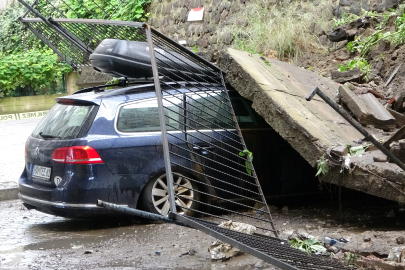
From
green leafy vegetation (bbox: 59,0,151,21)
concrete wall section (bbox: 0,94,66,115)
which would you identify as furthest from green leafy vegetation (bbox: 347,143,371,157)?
concrete wall section (bbox: 0,94,66,115)

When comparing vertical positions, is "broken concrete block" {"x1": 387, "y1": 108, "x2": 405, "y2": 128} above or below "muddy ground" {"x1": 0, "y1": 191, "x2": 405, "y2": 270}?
above

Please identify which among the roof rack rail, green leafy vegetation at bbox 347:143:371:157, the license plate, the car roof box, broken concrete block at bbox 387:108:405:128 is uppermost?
the car roof box

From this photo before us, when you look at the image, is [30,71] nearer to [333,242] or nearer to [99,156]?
[99,156]

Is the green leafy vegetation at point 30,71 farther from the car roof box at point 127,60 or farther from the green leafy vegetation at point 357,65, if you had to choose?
the car roof box at point 127,60

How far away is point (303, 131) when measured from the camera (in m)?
5.59

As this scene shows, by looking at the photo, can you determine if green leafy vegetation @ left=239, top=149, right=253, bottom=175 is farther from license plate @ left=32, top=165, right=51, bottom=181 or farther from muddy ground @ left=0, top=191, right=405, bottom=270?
license plate @ left=32, top=165, right=51, bottom=181

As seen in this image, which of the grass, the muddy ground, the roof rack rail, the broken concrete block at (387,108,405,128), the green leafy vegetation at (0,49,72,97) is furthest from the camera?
the green leafy vegetation at (0,49,72,97)

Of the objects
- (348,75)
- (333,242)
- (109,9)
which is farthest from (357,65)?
(109,9)

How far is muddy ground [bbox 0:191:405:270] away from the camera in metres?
4.79

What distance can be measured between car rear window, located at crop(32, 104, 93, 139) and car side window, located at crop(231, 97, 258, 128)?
1.76 metres

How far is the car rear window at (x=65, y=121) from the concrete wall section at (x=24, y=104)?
10858 millimetres

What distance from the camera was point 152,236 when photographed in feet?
18.7

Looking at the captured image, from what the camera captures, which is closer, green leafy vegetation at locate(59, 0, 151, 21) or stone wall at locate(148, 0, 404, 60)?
stone wall at locate(148, 0, 404, 60)

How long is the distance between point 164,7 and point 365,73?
8.22 m
